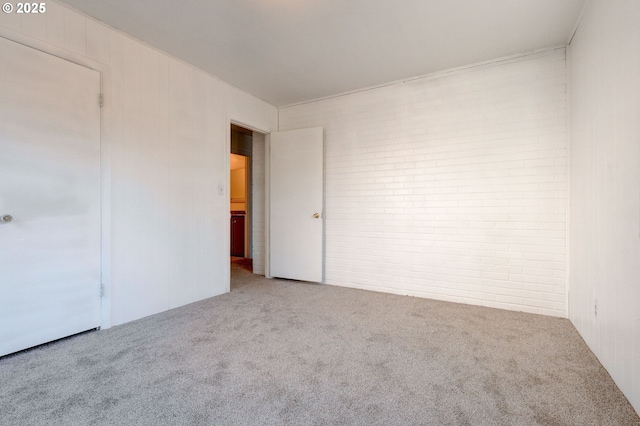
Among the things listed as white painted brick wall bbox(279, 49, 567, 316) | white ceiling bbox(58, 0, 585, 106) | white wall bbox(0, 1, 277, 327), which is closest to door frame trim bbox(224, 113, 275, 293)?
white wall bbox(0, 1, 277, 327)

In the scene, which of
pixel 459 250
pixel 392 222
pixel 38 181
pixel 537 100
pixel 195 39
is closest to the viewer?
pixel 38 181

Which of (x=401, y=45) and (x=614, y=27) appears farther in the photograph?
(x=401, y=45)

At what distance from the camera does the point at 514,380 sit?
6.06ft

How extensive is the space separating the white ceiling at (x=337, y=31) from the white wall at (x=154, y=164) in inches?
8.2

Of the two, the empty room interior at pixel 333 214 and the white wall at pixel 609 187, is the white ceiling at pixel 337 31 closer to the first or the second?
the empty room interior at pixel 333 214

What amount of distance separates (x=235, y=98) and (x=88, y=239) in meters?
2.40

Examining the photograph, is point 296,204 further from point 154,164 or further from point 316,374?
point 316,374

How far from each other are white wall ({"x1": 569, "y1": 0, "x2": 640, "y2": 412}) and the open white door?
2798 millimetres

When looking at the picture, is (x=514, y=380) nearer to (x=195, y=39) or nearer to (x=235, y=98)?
(x=195, y=39)

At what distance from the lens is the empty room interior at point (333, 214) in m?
1.72

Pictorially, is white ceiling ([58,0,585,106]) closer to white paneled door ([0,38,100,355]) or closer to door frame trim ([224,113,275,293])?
door frame trim ([224,113,275,293])

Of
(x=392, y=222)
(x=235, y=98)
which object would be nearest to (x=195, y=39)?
(x=235, y=98)

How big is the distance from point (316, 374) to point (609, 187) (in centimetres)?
222

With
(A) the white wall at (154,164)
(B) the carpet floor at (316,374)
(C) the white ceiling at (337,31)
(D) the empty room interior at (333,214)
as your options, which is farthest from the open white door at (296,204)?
(B) the carpet floor at (316,374)
